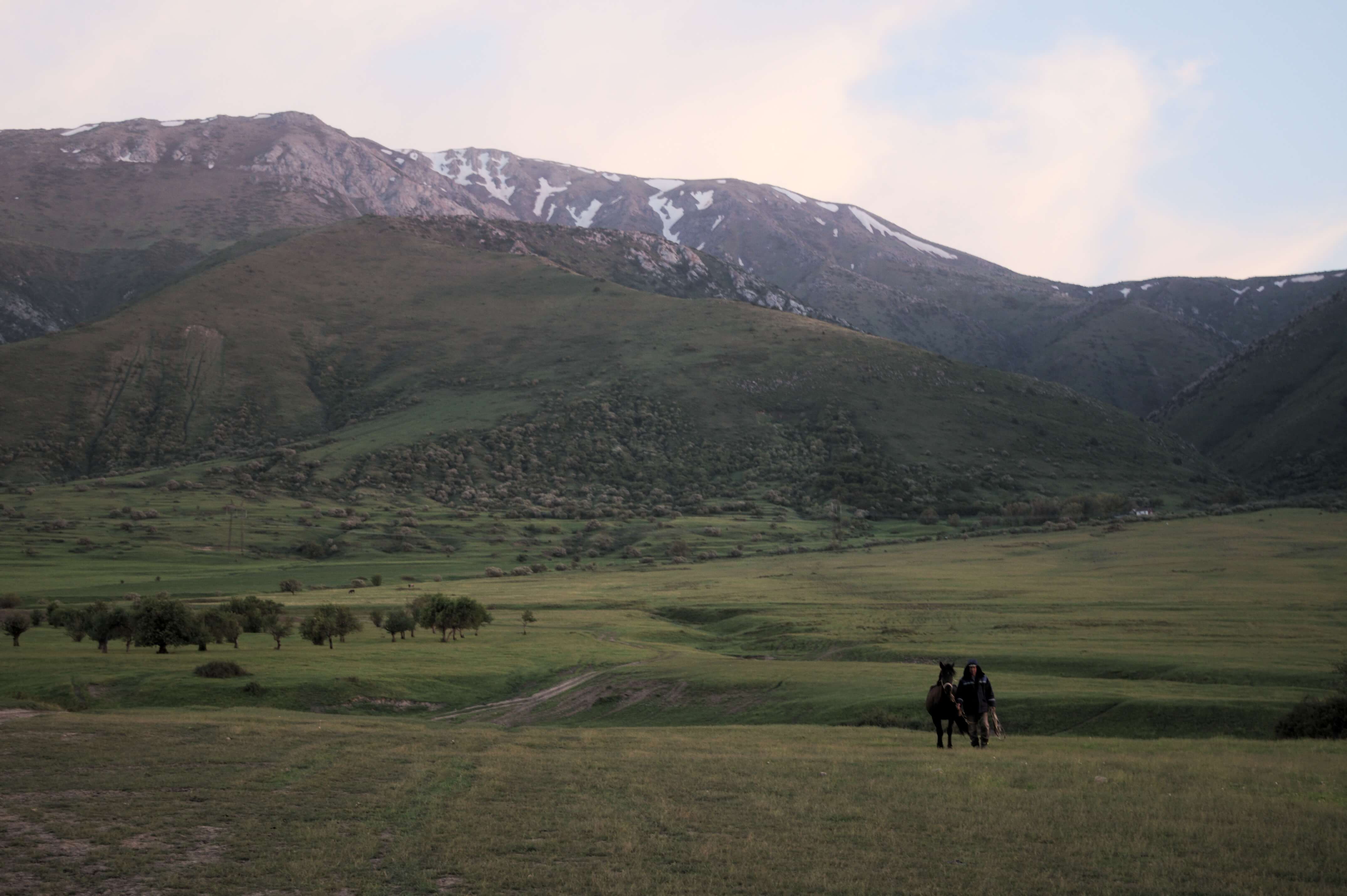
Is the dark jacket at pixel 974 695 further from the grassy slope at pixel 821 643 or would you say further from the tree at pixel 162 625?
the tree at pixel 162 625

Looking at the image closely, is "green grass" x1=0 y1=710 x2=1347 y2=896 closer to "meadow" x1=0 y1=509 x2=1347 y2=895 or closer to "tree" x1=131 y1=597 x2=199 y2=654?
"meadow" x1=0 y1=509 x2=1347 y2=895

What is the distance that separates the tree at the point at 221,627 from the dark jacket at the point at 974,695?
47.3 meters

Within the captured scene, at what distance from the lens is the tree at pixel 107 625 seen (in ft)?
182

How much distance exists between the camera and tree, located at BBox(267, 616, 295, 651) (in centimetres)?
6031

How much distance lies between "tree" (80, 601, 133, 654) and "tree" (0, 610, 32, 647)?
337 cm

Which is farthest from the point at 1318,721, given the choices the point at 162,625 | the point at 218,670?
the point at 162,625

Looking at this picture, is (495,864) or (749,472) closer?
(495,864)

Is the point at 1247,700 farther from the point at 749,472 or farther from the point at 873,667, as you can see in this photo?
the point at 749,472

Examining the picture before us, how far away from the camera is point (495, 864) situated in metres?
15.3

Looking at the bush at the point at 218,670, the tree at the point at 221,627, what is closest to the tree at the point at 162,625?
the tree at the point at 221,627

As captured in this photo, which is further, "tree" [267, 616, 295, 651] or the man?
"tree" [267, 616, 295, 651]

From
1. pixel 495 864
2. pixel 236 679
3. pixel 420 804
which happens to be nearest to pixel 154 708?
pixel 236 679

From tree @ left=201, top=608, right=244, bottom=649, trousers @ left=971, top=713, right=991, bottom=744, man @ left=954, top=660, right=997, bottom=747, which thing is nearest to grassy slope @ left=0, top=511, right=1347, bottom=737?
tree @ left=201, top=608, right=244, bottom=649

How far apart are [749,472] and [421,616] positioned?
5012 inches
